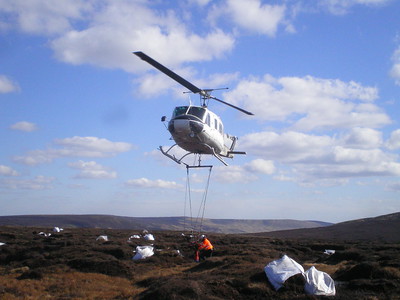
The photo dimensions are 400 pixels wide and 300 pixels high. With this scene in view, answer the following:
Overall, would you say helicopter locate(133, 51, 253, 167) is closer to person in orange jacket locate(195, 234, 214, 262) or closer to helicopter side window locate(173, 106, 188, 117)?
helicopter side window locate(173, 106, 188, 117)

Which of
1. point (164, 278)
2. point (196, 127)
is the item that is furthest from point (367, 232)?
point (164, 278)

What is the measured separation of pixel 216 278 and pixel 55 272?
28.3 feet

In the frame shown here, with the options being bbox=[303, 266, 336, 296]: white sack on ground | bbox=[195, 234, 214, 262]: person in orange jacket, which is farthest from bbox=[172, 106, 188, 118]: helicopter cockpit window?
bbox=[303, 266, 336, 296]: white sack on ground

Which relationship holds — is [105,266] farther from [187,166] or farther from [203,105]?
[203,105]

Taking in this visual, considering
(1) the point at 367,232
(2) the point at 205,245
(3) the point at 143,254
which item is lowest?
(3) the point at 143,254

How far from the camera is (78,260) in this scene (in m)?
21.8

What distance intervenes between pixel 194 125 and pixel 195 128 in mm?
172

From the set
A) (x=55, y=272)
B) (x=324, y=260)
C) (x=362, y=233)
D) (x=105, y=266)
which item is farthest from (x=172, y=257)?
(x=362, y=233)

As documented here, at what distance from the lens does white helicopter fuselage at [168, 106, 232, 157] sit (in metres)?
20.8

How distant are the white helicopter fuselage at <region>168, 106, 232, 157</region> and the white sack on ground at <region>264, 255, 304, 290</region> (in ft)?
27.6

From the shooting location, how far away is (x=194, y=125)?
2073cm

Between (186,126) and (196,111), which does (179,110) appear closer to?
(196,111)

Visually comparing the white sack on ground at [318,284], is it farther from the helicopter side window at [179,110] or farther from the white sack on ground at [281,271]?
the helicopter side window at [179,110]

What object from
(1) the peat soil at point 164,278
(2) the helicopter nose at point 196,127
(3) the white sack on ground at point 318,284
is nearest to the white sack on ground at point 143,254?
(1) the peat soil at point 164,278
